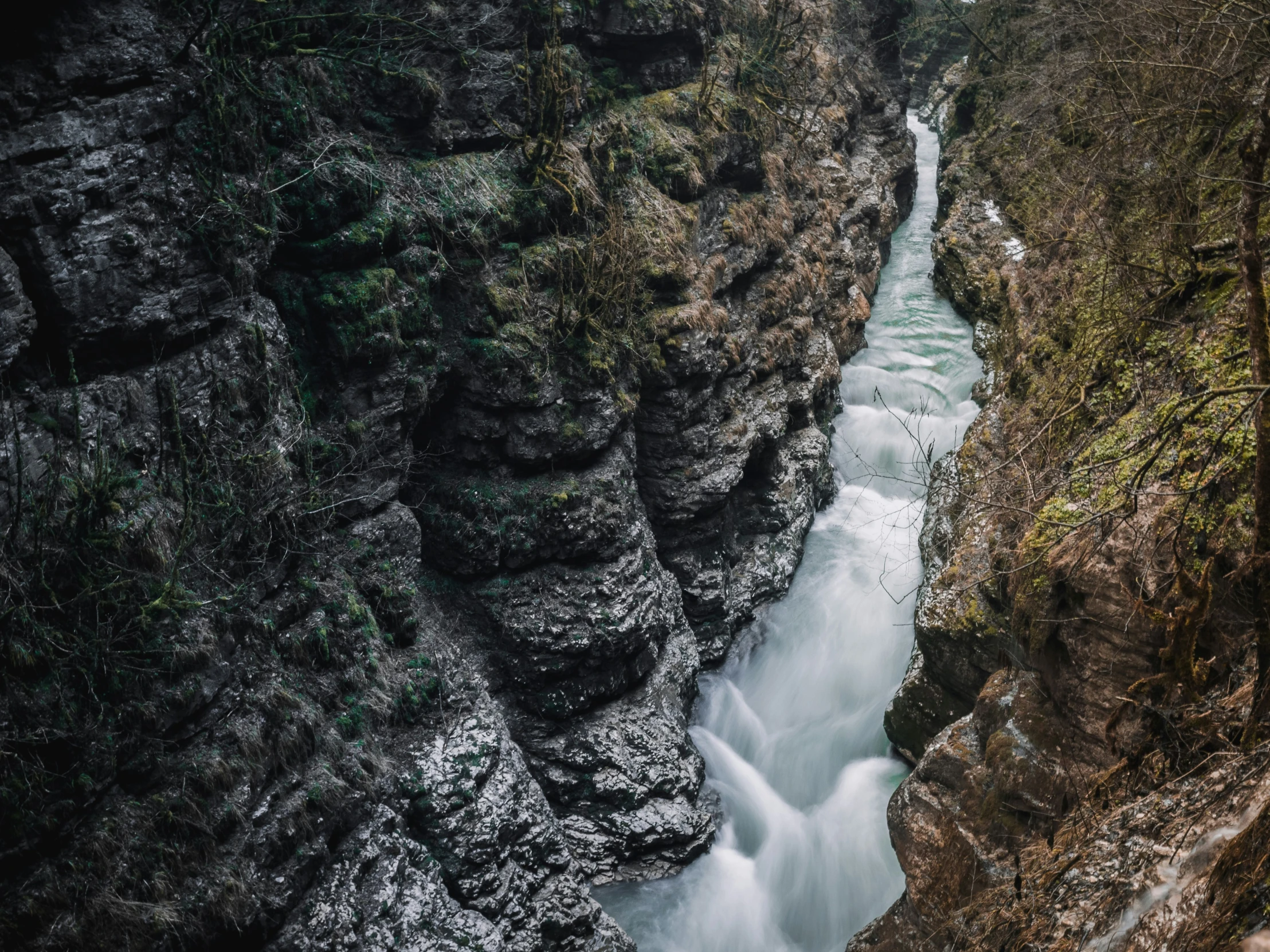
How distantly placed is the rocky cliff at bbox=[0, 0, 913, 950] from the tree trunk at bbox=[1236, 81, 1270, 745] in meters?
5.63

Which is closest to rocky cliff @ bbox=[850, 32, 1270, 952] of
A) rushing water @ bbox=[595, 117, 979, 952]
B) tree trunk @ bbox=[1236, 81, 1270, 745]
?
tree trunk @ bbox=[1236, 81, 1270, 745]

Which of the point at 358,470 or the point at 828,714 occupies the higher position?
the point at 358,470

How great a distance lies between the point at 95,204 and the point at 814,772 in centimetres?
885

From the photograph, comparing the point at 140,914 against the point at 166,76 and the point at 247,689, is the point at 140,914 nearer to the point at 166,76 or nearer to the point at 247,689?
the point at 247,689

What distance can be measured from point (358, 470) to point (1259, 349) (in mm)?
6615

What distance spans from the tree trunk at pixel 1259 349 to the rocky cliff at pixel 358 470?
5.63 metres

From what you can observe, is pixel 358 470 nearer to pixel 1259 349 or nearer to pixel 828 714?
pixel 828 714

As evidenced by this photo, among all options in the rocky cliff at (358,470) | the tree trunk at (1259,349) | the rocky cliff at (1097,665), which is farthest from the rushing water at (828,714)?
the tree trunk at (1259,349)

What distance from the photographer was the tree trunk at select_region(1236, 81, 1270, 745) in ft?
12.9

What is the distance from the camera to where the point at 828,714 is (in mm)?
10141

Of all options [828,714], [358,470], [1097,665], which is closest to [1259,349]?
[1097,665]

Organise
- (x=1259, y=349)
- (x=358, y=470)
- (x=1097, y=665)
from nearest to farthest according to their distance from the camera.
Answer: (x=1259, y=349) → (x=1097, y=665) → (x=358, y=470)

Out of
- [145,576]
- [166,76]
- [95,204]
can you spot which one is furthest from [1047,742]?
[166,76]

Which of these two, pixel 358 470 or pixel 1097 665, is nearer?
pixel 1097 665
